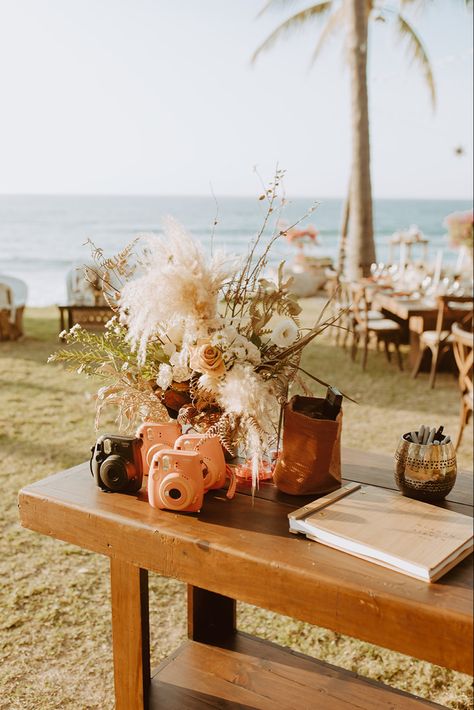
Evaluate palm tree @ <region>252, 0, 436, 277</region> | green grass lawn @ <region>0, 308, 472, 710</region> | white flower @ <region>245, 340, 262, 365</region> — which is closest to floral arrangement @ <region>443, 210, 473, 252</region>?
palm tree @ <region>252, 0, 436, 277</region>

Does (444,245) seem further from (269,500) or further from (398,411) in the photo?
(269,500)

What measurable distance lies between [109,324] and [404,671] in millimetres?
1472

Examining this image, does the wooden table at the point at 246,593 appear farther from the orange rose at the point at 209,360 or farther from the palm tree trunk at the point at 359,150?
the palm tree trunk at the point at 359,150

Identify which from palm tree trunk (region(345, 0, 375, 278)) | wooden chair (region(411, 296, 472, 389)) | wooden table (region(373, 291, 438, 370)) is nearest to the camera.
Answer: wooden chair (region(411, 296, 472, 389))

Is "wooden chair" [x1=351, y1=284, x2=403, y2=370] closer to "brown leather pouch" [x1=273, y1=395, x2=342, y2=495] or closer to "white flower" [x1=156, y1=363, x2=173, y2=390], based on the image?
"brown leather pouch" [x1=273, y1=395, x2=342, y2=495]

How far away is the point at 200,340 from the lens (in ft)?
→ 4.87

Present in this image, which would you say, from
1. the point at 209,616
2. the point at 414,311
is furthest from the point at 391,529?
the point at 414,311

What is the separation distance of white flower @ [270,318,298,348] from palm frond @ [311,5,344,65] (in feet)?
40.8

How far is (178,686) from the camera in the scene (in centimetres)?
183

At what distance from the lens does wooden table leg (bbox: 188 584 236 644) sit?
2.07m

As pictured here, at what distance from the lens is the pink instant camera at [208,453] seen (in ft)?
5.11

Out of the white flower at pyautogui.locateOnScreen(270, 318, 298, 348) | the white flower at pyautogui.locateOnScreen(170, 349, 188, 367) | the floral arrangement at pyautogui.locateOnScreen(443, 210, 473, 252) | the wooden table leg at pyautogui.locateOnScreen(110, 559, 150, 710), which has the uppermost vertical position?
the floral arrangement at pyautogui.locateOnScreen(443, 210, 473, 252)

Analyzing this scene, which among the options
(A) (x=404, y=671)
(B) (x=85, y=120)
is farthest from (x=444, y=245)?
(A) (x=404, y=671)

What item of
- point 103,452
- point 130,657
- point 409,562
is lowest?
point 130,657
